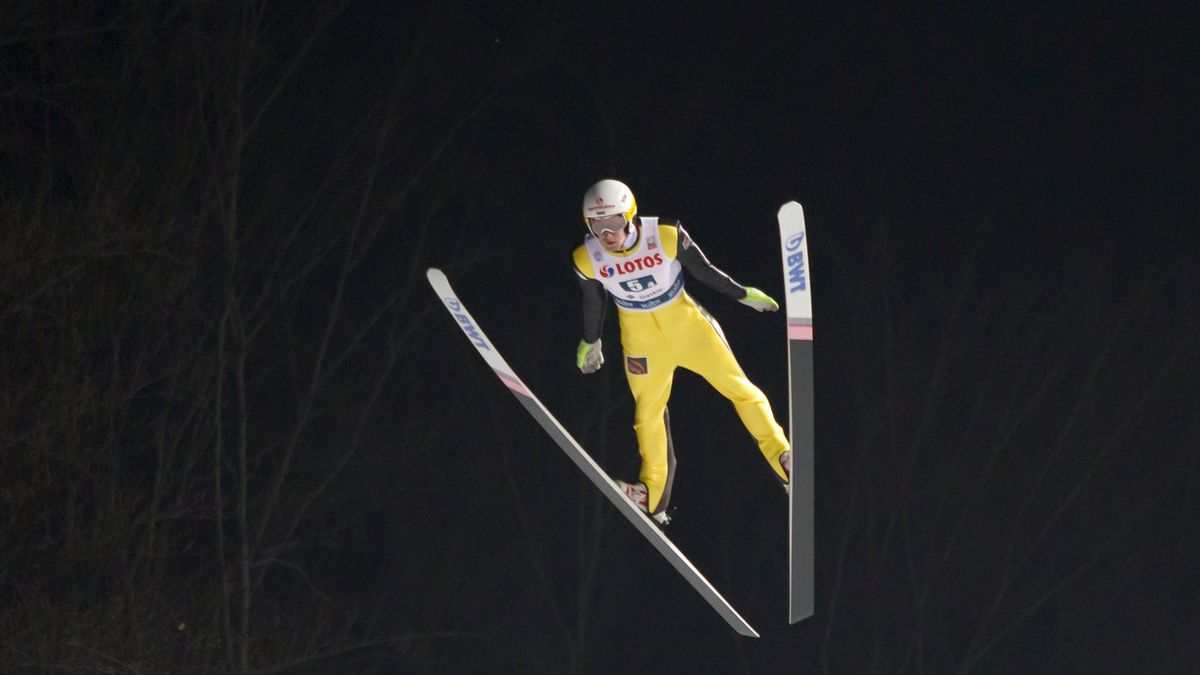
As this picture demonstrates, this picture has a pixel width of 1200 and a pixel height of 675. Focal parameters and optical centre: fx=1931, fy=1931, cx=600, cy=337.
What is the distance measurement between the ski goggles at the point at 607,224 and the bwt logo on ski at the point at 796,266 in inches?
19.5

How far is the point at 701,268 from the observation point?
555cm

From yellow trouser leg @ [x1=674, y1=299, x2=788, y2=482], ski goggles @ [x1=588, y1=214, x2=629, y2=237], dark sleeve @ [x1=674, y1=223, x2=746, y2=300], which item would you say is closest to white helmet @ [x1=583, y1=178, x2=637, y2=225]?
ski goggles @ [x1=588, y1=214, x2=629, y2=237]

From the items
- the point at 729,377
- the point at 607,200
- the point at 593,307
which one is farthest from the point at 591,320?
the point at 607,200

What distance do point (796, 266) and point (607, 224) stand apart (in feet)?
1.97

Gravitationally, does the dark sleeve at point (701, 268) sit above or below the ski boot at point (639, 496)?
above

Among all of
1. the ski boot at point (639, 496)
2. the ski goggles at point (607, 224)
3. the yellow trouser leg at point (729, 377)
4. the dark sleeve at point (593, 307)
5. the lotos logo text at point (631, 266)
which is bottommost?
the ski boot at point (639, 496)

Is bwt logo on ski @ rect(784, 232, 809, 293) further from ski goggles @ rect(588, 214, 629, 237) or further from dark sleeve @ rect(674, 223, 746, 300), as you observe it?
ski goggles @ rect(588, 214, 629, 237)

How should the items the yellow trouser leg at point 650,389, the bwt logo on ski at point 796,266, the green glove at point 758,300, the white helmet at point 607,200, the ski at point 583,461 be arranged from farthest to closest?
the ski at point 583,461 → the yellow trouser leg at point 650,389 → the green glove at point 758,300 → the bwt logo on ski at point 796,266 → the white helmet at point 607,200

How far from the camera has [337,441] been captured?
1219cm

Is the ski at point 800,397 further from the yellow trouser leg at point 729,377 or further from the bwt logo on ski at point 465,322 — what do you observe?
the bwt logo on ski at point 465,322

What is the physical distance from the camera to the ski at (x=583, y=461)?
6.05 meters

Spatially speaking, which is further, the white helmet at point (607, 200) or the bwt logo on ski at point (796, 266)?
the bwt logo on ski at point (796, 266)

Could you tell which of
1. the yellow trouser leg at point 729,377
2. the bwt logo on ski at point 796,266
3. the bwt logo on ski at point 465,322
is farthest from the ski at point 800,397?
the bwt logo on ski at point 465,322

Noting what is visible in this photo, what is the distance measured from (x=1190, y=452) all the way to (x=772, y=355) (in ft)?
11.1
